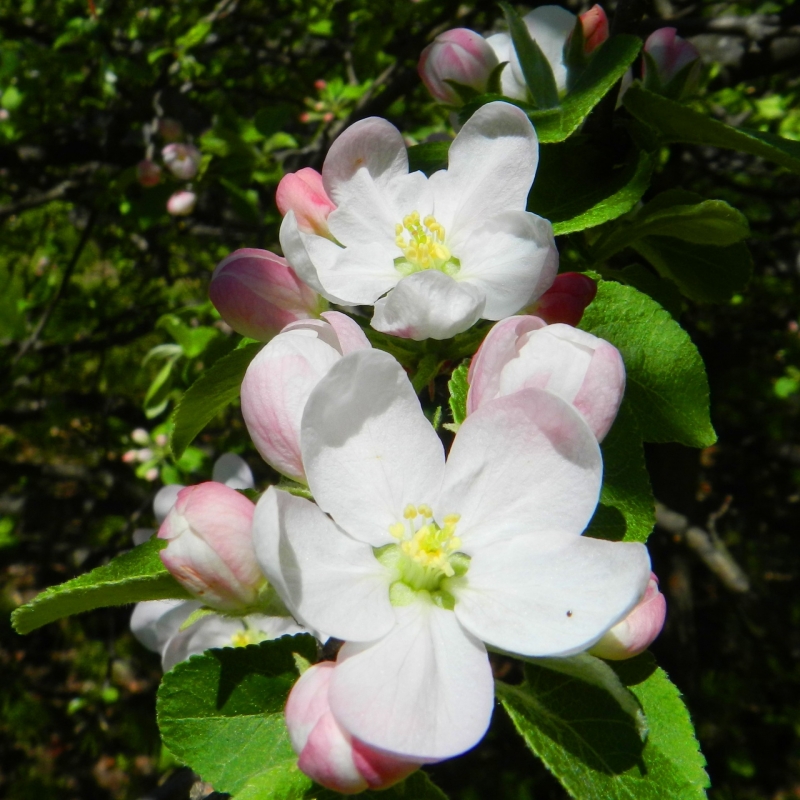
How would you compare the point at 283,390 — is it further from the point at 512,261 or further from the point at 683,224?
the point at 683,224

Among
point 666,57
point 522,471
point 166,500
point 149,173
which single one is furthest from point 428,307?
point 149,173

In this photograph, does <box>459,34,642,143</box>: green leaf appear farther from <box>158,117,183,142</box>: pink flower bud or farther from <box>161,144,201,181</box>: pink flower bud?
<box>158,117,183,142</box>: pink flower bud

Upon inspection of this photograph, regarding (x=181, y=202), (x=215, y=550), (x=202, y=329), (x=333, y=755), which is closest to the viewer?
(x=333, y=755)

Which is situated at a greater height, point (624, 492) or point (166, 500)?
point (624, 492)

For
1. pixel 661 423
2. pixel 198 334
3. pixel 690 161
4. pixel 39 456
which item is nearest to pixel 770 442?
pixel 690 161

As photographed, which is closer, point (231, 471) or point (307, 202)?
point (307, 202)

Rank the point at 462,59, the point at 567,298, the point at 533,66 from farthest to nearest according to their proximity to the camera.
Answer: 1. the point at 462,59
2. the point at 533,66
3. the point at 567,298
